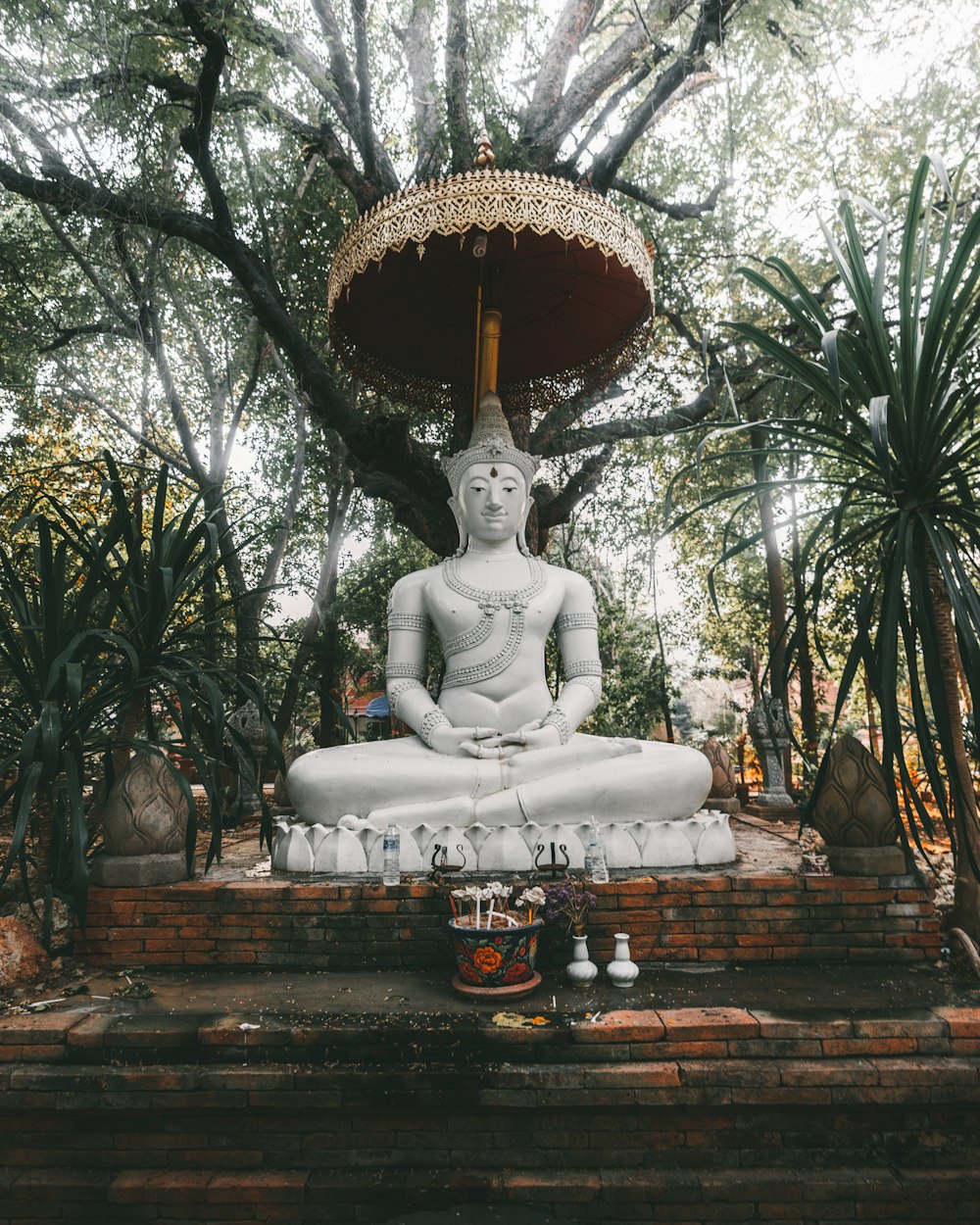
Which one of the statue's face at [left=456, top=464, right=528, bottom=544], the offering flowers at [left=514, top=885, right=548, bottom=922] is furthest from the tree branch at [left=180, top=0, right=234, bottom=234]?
the offering flowers at [left=514, top=885, right=548, bottom=922]

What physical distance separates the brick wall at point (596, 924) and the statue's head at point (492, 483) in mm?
2887

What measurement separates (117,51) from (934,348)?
6.56 m

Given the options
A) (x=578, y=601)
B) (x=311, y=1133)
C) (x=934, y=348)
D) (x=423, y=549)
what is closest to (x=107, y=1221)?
(x=311, y=1133)

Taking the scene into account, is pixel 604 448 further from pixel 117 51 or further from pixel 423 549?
pixel 117 51

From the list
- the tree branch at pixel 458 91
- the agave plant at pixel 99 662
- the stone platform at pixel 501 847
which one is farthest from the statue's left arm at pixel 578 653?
the tree branch at pixel 458 91

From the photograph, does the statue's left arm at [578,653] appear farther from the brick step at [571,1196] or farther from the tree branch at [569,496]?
the brick step at [571,1196]

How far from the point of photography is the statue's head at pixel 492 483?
5816 millimetres

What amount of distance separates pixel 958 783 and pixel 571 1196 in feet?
7.82

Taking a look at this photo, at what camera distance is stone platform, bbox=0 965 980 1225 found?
2.73 m

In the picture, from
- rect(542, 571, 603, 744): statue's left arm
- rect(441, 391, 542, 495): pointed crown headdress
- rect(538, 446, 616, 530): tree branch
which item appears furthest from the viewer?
rect(538, 446, 616, 530): tree branch

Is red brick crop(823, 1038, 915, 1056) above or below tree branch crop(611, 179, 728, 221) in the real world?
below

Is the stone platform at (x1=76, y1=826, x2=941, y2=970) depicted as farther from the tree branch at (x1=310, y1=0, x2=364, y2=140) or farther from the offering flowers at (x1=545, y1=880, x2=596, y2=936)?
the tree branch at (x1=310, y1=0, x2=364, y2=140)

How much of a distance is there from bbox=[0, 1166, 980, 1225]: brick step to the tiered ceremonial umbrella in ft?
15.5

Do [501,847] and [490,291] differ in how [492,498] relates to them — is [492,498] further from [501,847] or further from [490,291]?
[501,847]
